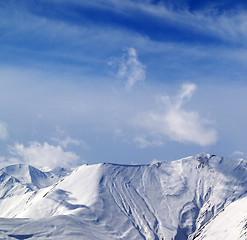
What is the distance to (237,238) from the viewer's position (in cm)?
18525

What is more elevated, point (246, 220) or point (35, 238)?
point (246, 220)

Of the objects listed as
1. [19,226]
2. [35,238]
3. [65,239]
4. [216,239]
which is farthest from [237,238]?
[19,226]

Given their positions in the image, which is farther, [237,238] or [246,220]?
[246,220]

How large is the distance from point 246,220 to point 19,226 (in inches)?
5059

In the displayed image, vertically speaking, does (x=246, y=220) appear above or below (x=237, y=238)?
above

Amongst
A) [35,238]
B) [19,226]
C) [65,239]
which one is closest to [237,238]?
[65,239]

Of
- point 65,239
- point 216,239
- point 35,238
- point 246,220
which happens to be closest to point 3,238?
point 35,238

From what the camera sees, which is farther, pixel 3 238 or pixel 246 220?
pixel 246 220

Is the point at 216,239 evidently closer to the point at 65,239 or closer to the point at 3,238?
the point at 65,239

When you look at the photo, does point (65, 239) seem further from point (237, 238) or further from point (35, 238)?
point (237, 238)

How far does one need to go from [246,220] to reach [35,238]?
11743 centimetres

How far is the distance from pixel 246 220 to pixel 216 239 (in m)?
20.2

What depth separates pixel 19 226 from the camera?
654 feet

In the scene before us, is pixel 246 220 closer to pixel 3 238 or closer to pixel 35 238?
pixel 35 238
